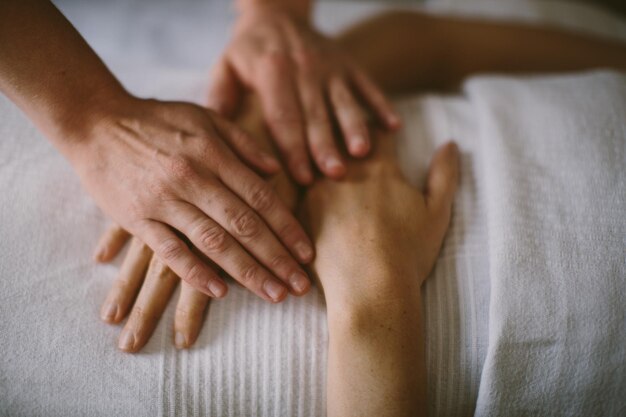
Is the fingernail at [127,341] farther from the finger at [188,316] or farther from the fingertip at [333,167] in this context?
the fingertip at [333,167]

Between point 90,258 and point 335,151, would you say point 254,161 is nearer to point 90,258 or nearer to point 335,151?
point 335,151

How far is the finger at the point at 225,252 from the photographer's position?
576 mm

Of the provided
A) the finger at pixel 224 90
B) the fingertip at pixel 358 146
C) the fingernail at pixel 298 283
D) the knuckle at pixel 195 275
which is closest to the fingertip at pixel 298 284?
the fingernail at pixel 298 283

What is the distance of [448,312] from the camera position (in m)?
0.59

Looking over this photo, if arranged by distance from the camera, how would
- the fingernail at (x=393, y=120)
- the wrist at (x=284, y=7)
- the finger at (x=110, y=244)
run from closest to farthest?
the finger at (x=110, y=244) → the fingernail at (x=393, y=120) → the wrist at (x=284, y=7)

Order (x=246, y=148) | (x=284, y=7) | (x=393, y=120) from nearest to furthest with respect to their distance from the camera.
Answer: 1. (x=246, y=148)
2. (x=393, y=120)
3. (x=284, y=7)

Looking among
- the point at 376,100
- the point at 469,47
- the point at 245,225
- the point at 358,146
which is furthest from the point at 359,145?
the point at 469,47

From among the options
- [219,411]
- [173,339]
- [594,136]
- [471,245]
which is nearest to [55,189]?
[173,339]

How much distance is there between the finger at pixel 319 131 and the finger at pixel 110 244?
0.31 metres

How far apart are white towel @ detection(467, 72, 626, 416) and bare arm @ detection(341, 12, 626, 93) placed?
1.17 ft

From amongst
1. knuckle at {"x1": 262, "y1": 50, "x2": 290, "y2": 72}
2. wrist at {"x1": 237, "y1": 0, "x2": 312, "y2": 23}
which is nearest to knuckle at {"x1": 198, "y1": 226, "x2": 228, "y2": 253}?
knuckle at {"x1": 262, "y1": 50, "x2": 290, "y2": 72}

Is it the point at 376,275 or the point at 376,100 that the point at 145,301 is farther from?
the point at 376,100

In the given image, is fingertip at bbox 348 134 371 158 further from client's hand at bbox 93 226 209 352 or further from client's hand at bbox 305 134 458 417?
client's hand at bbox 93 226 209 352

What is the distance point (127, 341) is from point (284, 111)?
0.41 m
